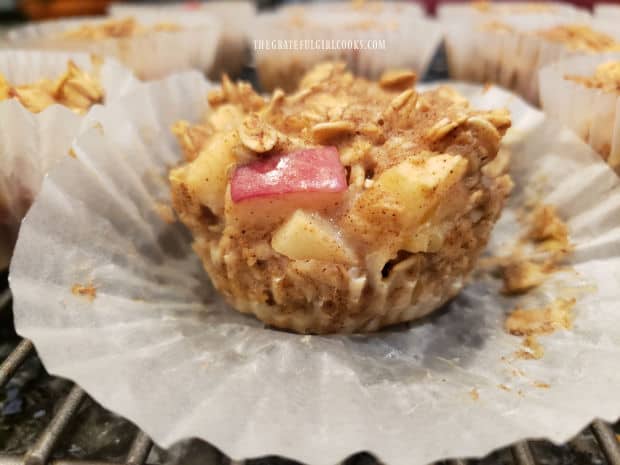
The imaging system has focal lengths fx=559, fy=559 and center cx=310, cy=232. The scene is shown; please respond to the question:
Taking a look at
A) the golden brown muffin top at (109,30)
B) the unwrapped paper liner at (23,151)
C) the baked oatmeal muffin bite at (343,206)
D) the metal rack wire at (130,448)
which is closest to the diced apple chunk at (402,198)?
the baked oatmeal muffin bite at (343,206)

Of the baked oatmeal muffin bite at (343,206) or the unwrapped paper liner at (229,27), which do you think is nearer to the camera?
the baked oatmeal muffin bite at (343,206)

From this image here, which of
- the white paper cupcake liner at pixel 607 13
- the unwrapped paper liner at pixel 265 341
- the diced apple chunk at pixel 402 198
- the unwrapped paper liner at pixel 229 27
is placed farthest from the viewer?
the unwrapped paper liner at pixel 229 27

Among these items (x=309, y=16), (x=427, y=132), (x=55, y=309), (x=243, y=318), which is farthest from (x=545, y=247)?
(x=309, y=16)

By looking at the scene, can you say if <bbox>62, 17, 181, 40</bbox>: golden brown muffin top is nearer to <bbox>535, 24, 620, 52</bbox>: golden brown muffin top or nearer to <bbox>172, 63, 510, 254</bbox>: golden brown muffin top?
<bbox>172, 63, 510, 254</bbox>: golden brown muffin top

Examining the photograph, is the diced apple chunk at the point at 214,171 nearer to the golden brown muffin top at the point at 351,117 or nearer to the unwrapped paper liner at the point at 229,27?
the golden brown muffin top at the point at 351,117

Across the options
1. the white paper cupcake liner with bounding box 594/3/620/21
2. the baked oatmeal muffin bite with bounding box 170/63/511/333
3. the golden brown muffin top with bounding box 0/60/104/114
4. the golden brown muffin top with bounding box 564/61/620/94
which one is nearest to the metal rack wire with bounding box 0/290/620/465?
the baked oatmeal muffin bite with bounding box 170/63/511/333

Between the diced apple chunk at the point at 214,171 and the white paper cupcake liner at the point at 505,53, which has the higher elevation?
the diced apple chunk at the point at 214,171

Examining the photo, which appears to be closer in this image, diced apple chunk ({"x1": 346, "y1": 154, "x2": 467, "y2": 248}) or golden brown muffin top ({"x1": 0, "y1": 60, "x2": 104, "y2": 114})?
diced apple chunk ({"x1": 346, "y1": 154, "x2": 467, "y2": 248})
